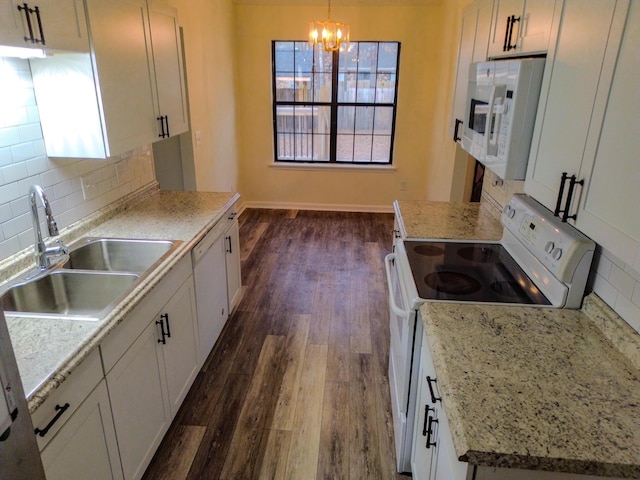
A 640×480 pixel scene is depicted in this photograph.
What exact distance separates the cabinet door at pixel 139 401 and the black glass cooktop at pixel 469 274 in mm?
1204

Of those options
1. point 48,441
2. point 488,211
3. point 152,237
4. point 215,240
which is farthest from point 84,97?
point 488,211

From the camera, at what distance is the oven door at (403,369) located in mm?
1774

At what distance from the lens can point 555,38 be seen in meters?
1.55

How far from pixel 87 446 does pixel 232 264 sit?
187 cm

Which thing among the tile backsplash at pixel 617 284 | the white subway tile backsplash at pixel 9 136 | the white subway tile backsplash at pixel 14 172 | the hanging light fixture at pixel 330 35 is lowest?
the tile backsplash at pixel 617 284

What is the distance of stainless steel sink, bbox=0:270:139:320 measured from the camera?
76.4 inches

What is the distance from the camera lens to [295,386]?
2.68 metres

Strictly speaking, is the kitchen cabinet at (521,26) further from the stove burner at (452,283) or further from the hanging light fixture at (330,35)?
the hanging light fixture at (330,35)

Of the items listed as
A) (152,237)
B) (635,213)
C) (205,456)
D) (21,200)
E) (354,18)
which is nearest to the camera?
(635,213)

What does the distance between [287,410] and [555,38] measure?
2.17m

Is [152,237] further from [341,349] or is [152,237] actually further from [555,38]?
[555,38]

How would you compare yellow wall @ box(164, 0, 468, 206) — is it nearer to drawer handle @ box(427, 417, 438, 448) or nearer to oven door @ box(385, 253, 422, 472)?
oven door @ box(385, 253, 422, 472)

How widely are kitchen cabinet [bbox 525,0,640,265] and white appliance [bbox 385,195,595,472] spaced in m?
0.23

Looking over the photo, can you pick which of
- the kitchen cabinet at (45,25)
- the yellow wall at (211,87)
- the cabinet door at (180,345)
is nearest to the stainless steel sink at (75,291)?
the cabinet door at (180,345)
